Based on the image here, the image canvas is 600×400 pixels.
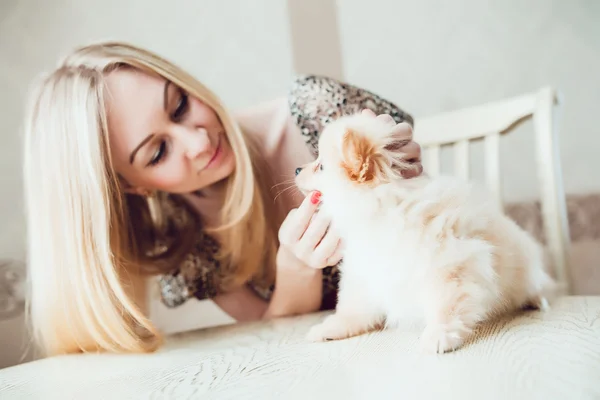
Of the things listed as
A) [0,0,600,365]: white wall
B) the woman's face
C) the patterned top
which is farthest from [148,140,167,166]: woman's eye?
[0,0,600,365]: white wall

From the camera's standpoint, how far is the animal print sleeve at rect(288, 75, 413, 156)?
0.95m

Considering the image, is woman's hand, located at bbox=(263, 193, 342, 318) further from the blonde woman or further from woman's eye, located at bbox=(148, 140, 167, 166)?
woman's eye, located at bbox=(148, 140, 167, 166)

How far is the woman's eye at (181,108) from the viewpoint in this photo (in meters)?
0.97

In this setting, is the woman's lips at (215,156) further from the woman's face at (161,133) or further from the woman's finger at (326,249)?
the woman's finger at (326,249)

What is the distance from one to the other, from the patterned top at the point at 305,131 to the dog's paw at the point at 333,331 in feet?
0.84

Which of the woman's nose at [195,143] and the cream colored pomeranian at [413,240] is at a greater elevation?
the woman's nose at [195,143]

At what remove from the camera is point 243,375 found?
0.62 m

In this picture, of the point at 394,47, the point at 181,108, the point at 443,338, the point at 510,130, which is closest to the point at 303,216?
the point at 443,338

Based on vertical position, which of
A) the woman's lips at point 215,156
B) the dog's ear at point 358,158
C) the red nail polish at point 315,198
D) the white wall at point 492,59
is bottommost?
the red nail polish at point 315,198

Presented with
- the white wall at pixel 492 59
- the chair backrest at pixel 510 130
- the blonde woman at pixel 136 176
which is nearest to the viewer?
the blonde woman at pixel 136 176

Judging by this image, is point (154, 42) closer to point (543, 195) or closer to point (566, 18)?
point (543, 195)

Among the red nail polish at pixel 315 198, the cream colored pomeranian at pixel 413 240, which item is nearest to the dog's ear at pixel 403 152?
the cream colored pomeranian at pixel 413 240

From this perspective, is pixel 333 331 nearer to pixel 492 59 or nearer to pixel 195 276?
pixel 195 276

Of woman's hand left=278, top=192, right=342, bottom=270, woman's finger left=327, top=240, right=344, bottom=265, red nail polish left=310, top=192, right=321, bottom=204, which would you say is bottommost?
woman's finger left=327, top=240, right=344, bottom=265
